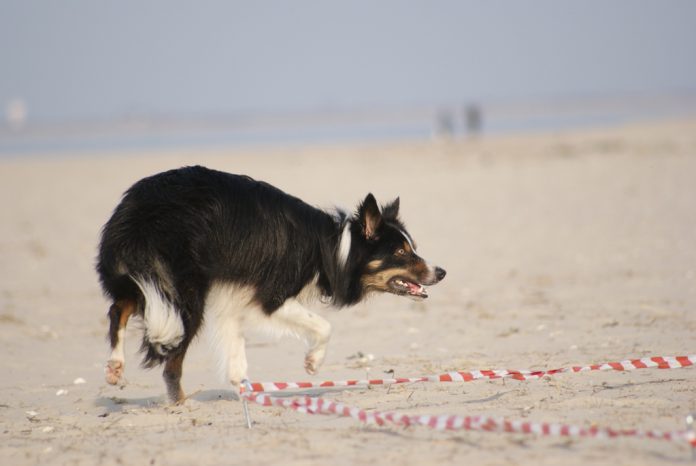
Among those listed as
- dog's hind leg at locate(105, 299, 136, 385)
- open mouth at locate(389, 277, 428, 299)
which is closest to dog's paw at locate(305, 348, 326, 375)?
open mouth at locate(389, 277, 428, 299)

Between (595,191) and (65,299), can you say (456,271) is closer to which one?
(65,299)

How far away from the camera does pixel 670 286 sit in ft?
32.8

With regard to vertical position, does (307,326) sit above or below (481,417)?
above

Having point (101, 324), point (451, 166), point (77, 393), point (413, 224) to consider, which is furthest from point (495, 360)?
point (451, 166)

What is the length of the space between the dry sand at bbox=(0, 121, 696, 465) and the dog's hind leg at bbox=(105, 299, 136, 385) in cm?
31

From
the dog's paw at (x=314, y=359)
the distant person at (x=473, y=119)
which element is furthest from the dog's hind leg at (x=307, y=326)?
the distant person at (x=473, y=119)

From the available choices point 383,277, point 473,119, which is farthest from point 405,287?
point 473,119

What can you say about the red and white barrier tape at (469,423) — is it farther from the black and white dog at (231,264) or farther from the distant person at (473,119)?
the distant person at (473,119)

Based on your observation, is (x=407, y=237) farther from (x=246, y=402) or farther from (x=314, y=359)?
(x=246, y=402)

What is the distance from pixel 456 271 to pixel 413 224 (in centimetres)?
340

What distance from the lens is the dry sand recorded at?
5.24m

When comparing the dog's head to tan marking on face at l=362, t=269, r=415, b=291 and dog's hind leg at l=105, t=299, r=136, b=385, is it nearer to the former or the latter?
tan marking on face at l=362, t=269, r=415, b=291

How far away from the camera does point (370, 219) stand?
22.6 ft

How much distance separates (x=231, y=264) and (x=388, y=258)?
1211mm
